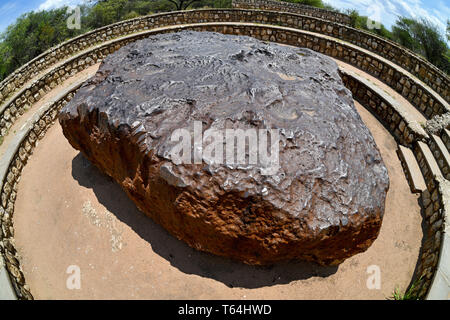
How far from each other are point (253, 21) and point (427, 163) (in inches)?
315

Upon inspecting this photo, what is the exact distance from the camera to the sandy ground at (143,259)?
426 cm

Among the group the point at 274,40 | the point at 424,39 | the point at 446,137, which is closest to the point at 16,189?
the point at 446,137

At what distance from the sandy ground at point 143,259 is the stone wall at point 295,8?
970cm

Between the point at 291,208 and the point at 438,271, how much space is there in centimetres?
230

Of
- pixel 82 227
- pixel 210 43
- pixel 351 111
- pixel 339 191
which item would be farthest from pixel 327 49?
pixel 82 227

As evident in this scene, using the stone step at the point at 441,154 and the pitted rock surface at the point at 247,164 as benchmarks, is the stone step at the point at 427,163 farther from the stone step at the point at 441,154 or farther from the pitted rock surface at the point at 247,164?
the pitted rock surface at the point at 247,164

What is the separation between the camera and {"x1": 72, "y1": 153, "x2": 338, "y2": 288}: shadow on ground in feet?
14.3

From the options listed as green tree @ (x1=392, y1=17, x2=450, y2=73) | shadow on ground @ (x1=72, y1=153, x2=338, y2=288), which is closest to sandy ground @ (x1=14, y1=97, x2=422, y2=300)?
shadow on ground @ (x1=72, y1=153, x2=338, y2=288)

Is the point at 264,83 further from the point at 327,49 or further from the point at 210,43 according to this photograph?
the point at 327,49

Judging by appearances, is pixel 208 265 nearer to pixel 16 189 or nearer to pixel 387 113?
pixel 16 189

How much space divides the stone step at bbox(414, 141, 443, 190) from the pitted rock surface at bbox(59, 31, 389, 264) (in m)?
2.12

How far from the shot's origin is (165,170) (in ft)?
11.5

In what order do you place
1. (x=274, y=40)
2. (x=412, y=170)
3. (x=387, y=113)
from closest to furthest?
(x=412, y=170)
(x=387, y=113)
(x=274, y=40)

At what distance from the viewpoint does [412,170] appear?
5.82 meters
